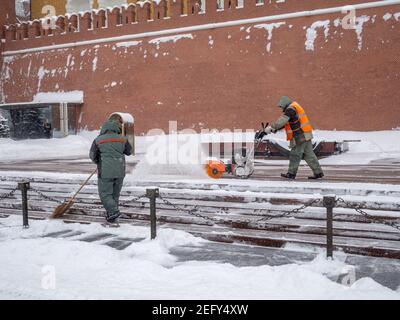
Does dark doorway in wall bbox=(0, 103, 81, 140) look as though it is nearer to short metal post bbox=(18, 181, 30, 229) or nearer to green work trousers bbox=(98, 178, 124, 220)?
short metal post bbox=(18, 181, 30, 229)

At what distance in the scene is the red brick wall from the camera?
59.8 feet

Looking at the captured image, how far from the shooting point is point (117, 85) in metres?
24.6

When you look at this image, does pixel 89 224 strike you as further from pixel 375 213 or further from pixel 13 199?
pixel 375 213

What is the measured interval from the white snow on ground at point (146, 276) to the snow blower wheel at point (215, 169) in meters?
3.42

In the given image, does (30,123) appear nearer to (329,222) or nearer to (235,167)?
(235,167)

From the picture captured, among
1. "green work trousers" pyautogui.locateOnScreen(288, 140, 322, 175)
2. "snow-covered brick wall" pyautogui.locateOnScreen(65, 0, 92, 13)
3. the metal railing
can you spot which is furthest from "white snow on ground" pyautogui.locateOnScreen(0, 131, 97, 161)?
"green work trousers" pyautogui.locateOnScreen(288, 140, 322, 175)

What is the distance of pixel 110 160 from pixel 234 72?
15.6 metres

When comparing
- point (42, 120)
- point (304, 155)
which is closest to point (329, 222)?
point (304, 155)

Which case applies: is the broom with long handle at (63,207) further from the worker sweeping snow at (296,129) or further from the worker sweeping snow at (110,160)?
the worker sweeping snow at (296,129)

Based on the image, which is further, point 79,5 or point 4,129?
point 79,5

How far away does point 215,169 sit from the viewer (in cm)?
915

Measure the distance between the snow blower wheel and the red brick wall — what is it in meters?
11.4

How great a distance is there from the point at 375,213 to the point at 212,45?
682 inches

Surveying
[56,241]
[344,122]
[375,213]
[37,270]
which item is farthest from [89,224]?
[344,122]
